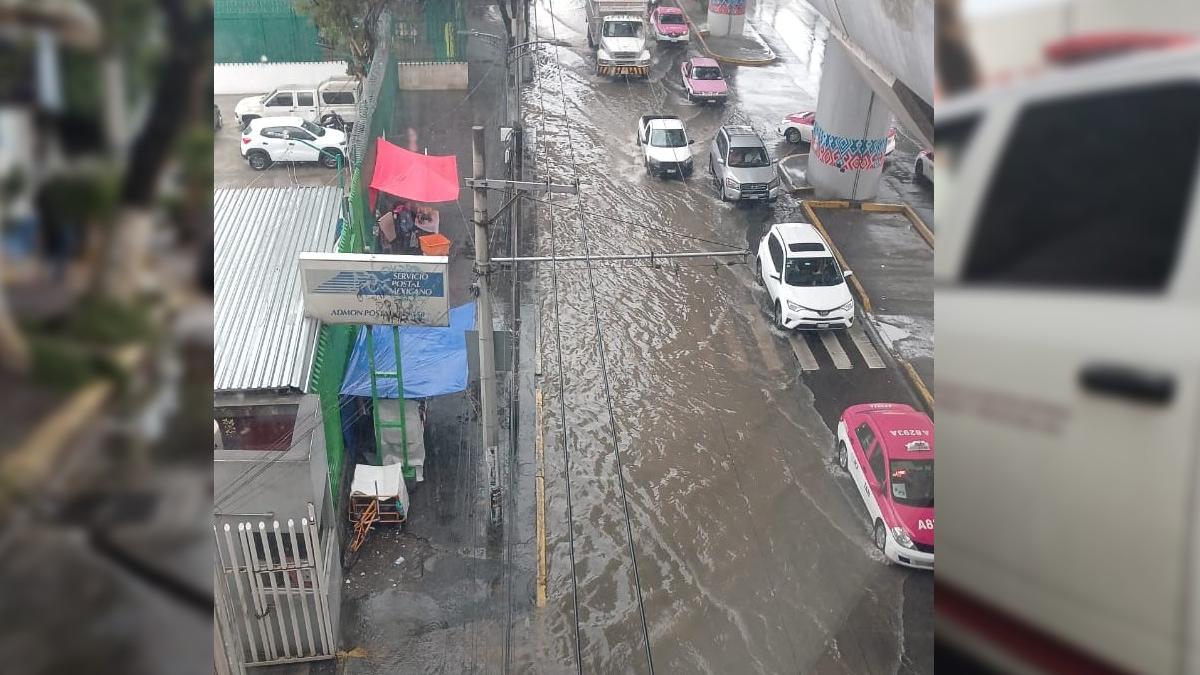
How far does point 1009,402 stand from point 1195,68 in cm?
25

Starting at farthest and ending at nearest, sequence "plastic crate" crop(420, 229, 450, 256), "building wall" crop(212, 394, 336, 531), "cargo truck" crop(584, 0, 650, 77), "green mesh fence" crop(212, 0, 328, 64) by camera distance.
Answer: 1. "cargo truck" crop(584, 0, 650, 77)
2. "green mesh fence" crop(212, 0, 328, 64)
3. "plastic crate" crop(420, 229, 450, 256)
4. "building wall" crop(212, 394, 336, 531)

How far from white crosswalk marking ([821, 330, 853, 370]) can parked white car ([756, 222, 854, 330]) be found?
0.89 ft

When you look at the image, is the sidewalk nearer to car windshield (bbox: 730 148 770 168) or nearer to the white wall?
car windshield (bbox: 730 148 770 168)

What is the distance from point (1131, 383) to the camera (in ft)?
1.92

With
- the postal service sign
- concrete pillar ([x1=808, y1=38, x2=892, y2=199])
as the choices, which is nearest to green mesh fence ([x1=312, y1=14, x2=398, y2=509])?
the postal service sign

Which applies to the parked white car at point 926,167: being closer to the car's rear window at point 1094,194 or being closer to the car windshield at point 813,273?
the car's rear window at point 1094,194

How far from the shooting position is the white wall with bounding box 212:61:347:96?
19.7 meters

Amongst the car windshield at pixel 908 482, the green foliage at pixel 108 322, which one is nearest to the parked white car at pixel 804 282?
the car windshield at pixel 908 482

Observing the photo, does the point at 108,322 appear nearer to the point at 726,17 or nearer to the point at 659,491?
Answer: the point at 659,491

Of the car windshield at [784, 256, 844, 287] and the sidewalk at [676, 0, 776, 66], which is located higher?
the sidewalk at [676, 0, 776, 66]

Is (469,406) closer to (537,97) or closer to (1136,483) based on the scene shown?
(1136,483)

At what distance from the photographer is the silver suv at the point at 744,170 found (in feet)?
53.6

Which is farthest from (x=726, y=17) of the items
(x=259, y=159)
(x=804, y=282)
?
(x=804, y=282)

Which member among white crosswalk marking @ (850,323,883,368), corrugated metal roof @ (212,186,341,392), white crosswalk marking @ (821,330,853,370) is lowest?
white crosswalk marking @ (821,330,853,370)
